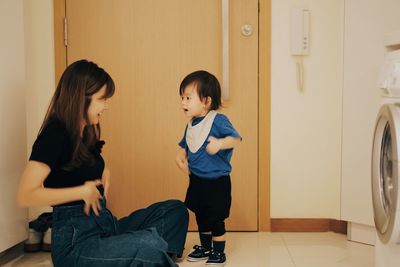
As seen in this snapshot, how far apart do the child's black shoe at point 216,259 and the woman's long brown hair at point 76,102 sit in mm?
746

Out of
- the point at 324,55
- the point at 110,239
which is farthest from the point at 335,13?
the point at 110,239

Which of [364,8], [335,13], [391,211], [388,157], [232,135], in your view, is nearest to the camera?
[391,211]

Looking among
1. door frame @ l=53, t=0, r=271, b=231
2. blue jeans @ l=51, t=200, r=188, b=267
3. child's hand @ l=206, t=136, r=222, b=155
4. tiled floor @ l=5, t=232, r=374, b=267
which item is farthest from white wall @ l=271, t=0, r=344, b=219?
blue jeans @ l=51, t=200, r=188, b=267

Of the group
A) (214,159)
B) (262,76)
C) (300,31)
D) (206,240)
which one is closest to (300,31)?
(300,31)

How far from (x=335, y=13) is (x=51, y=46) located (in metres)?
1.44

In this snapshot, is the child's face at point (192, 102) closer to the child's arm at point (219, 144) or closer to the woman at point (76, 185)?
the child's arm at point (219, 144)

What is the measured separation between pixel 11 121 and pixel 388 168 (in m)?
1.50

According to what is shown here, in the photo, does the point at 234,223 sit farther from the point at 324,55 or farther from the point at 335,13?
the point at 335,13

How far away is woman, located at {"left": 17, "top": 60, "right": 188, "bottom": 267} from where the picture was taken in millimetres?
1646

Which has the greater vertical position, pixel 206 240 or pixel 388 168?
pixel 388 168

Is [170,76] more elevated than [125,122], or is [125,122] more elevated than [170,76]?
[170,76]

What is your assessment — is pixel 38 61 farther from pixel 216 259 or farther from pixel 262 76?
pixel 216 259

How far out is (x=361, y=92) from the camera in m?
2.39

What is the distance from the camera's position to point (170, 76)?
104 inches
